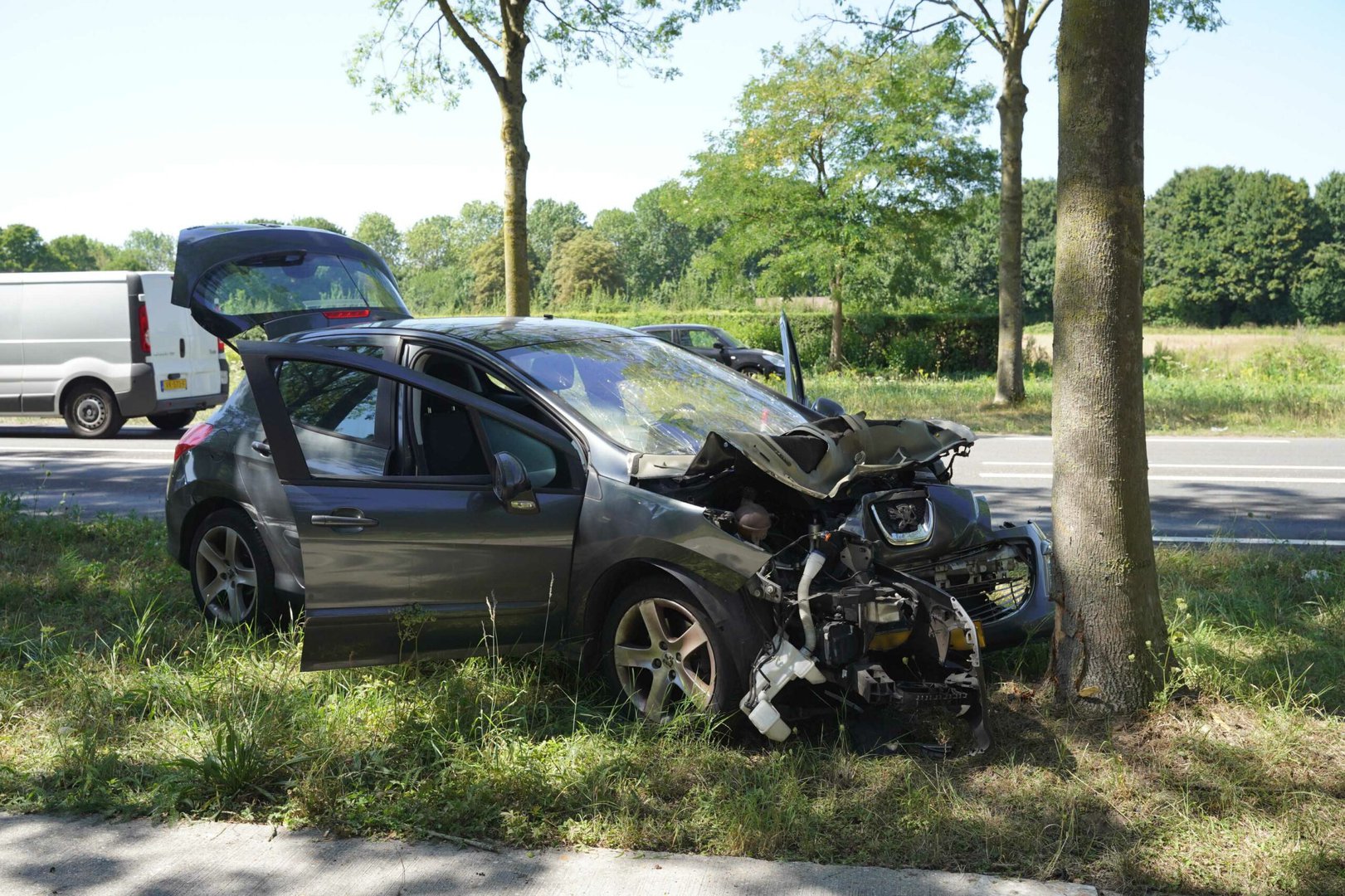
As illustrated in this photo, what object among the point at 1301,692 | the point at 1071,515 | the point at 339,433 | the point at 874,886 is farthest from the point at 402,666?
the point at 1301,692

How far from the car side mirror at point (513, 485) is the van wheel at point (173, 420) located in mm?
13354

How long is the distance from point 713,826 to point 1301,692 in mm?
2654

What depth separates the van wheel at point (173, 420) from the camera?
54.1ft

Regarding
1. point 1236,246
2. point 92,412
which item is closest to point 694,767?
point 92,412

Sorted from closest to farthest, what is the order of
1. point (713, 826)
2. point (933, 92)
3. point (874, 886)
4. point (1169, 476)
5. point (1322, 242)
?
point (874, 886)
point (713, 826)
point (1169, 476)
point (933, 92)
point (1322, 242)

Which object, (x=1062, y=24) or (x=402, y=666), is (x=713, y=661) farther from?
(x=1062, y=24)

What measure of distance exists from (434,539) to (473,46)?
11795mm

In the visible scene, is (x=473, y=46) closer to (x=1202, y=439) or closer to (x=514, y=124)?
(x=514, y=124)

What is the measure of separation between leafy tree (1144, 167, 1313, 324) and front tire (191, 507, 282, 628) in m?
70.3

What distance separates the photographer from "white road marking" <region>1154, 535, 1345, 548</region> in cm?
745

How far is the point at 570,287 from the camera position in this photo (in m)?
73.6

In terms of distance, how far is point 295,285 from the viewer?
8953 mm

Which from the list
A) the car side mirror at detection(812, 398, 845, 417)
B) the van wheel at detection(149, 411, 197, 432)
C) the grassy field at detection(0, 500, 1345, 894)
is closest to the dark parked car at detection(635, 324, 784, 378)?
the van wheel at detection(149, 411, 197, 432)

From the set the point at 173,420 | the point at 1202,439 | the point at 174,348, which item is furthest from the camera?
the point at 173,420
